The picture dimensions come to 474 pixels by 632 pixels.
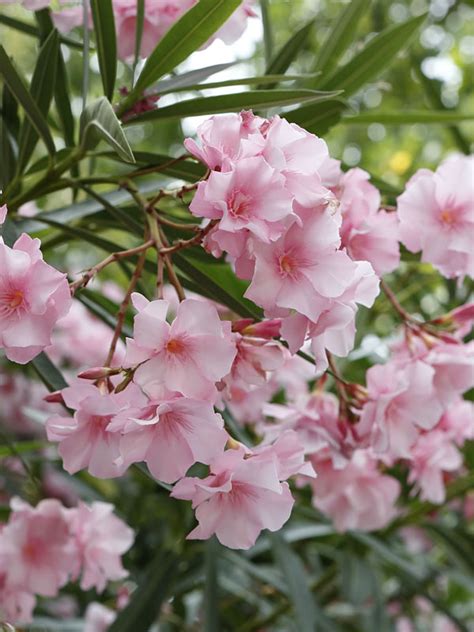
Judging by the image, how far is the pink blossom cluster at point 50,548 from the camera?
3.23ft

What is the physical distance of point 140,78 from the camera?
2.56 ft

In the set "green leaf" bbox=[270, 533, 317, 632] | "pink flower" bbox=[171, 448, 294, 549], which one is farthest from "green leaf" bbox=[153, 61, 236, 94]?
"green leaf" bbox=[270, 533, 317, 632]

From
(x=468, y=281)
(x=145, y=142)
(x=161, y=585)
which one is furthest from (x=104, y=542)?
(x=145, y=142)

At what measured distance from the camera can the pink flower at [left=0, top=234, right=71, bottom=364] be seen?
1.88 feet

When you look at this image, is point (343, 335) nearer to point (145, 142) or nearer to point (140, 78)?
point (140, 78)

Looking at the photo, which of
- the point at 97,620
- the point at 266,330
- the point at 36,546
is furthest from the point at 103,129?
the point at 97,620

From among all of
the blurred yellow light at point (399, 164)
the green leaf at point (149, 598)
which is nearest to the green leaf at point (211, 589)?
the green leaf at point (149, 598)

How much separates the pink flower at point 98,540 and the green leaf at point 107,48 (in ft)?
1.55

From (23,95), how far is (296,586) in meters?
0.72

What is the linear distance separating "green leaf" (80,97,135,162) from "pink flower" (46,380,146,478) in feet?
0.53

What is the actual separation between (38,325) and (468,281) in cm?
104

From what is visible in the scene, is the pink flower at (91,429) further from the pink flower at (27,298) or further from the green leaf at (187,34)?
the green leaf at (187,34)

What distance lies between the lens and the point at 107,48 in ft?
2.65

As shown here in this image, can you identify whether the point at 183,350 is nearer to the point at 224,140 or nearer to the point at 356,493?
the point at 224,140
